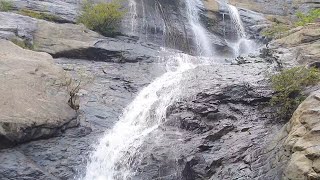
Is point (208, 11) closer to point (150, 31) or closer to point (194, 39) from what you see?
point (194, 39)

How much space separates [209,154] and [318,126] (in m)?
2.63

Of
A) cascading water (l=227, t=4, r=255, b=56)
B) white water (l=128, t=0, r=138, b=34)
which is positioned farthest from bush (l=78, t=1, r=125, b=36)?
cascading water (l=227, t=4, r=255, b=56)

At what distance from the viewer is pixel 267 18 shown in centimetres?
2391

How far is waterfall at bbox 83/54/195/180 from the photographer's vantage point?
9.29m

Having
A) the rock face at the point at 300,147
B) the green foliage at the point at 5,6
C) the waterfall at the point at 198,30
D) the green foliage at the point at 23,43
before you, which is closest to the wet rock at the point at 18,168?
the rock face at the point at 300,147

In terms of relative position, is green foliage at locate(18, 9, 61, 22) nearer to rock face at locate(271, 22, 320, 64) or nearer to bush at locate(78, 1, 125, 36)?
bush at locate(78, 1, 125, 36)

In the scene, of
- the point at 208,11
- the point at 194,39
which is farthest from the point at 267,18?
the point at 194,39

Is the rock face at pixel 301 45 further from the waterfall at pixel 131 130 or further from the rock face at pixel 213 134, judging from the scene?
the waterfall at pixel 131 130

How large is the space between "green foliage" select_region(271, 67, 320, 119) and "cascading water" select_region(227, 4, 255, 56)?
1013cm

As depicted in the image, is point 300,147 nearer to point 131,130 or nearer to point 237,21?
point 131,130

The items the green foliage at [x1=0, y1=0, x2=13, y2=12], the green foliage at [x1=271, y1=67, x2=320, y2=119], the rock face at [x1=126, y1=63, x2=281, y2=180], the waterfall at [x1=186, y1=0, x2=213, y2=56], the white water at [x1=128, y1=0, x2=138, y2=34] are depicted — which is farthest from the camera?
the waterfall at [x1=186, y1=0, x2=213, y2=56]

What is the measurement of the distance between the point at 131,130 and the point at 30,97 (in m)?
2.88

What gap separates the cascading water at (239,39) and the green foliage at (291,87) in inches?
399

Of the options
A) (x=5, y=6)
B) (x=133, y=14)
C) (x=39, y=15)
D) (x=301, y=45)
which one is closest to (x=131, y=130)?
(x=301, y=45)
